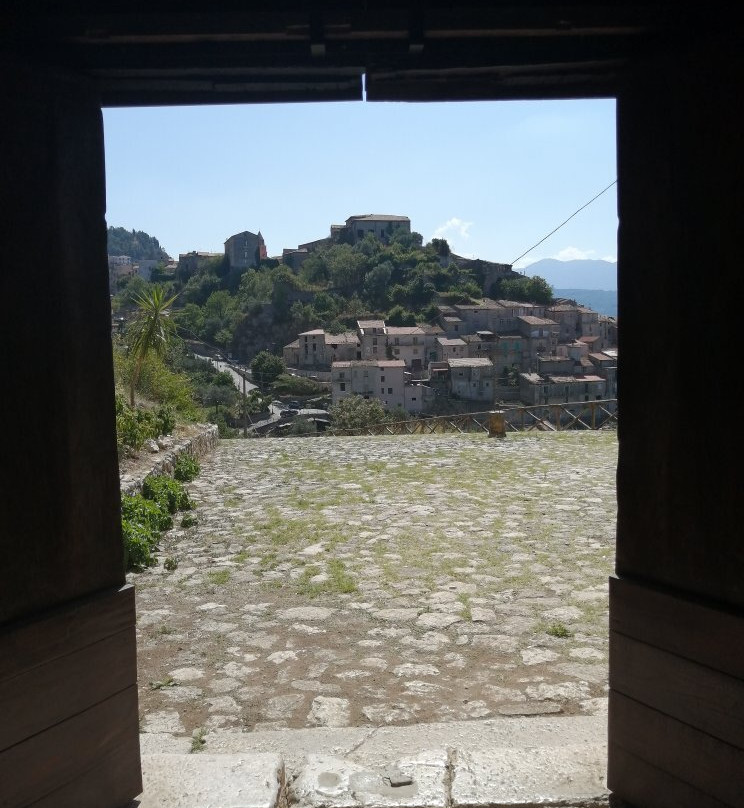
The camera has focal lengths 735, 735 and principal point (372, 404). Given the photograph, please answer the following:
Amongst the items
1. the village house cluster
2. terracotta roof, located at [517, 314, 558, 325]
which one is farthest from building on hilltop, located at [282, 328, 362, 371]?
terracotta roof, located at [517, 314, 558, 325]

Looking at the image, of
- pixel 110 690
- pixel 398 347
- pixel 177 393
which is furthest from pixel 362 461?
pixel 398 347

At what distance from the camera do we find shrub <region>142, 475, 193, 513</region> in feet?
27.2

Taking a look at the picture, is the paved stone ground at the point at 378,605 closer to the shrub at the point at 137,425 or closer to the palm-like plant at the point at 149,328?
the shrub at the point at 137,425

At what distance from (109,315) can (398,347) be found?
76.1 meters

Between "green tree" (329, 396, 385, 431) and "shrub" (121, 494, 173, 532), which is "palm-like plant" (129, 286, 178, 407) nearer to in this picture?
"shrub" (121, 494, 173, 532)

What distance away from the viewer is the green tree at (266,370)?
7206 centimetres

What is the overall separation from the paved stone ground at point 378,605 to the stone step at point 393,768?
297mm

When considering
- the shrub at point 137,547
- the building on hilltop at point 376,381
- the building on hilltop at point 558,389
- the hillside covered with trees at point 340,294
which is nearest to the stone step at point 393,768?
the shrub at point 137,547

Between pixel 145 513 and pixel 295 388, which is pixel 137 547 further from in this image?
pixel 295 388

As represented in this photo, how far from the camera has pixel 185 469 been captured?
1052 centimetres

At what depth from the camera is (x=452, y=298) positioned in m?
90.9

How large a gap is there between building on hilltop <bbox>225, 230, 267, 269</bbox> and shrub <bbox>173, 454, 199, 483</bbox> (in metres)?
105

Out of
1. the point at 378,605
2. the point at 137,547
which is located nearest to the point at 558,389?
the point at 137,547

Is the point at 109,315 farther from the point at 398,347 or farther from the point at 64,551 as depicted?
the point at 398,347
